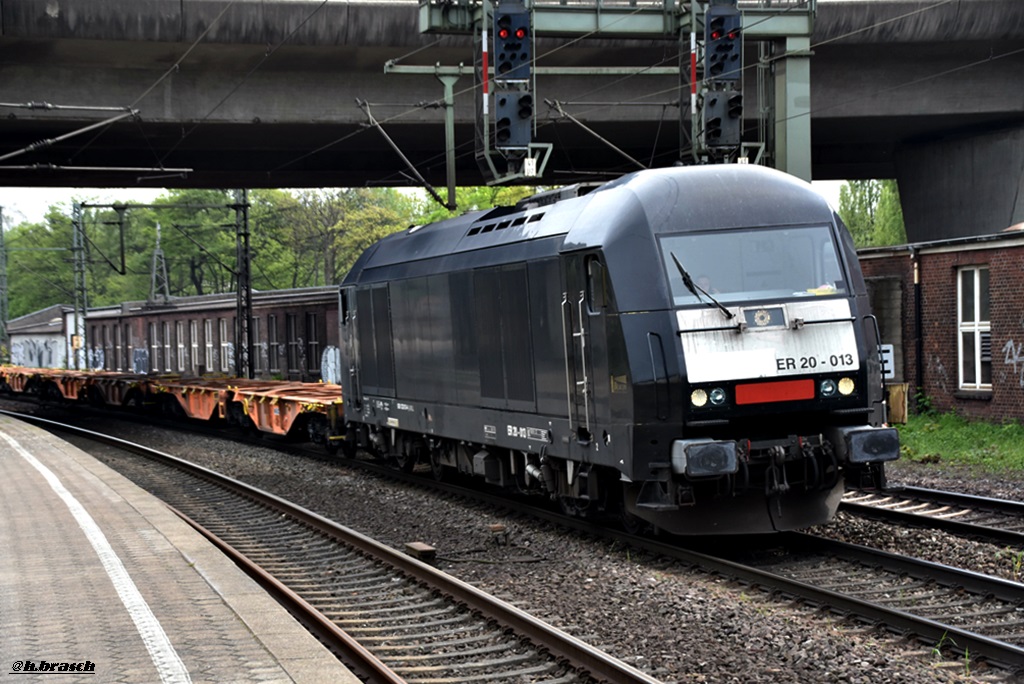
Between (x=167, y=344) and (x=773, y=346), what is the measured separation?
5389cm

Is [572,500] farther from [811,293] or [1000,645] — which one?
[1000,645]

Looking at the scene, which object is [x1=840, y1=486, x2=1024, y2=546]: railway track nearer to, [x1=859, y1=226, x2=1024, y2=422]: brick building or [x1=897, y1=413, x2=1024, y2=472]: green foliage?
[x1=897, y1=413, x2=1024, y2=472]: green foliage

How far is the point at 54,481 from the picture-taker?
17.3 meters

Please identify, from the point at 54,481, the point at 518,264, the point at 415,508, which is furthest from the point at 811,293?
the point at 54,481

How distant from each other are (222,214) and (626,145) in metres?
55.1

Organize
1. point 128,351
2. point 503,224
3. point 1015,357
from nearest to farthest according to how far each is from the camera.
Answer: point 503,224, point 1015,357, point 128,351

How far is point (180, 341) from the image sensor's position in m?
59.3

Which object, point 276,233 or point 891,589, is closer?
point 891,589

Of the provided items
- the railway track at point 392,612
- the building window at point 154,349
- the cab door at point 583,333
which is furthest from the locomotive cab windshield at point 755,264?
the building window at point 154,349

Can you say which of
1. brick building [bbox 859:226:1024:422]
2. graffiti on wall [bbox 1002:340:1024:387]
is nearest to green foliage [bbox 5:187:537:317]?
brick building [bbox 859:226:1024:422]

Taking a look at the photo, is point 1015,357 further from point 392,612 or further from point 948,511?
point 392,612

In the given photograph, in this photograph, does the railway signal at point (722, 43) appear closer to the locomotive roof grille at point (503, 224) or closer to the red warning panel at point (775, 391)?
the locomotive roof grille at point (503, 224)

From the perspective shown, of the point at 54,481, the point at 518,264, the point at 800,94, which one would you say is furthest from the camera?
the point at 800,94

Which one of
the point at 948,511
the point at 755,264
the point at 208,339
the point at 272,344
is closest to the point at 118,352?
the point at 208,339
